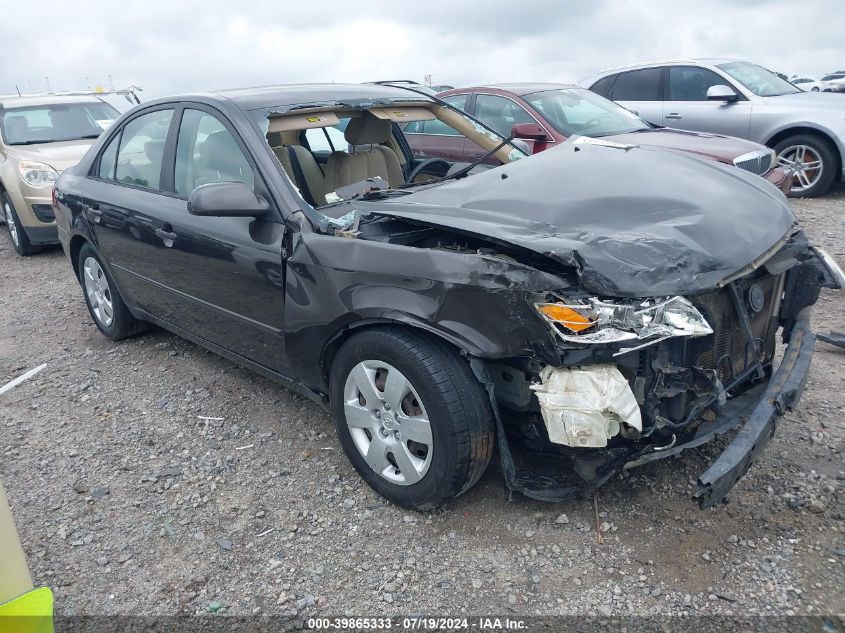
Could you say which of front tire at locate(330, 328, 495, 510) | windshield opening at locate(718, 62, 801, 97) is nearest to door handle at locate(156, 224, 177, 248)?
front tire at locate(330, 328, 495, 510)

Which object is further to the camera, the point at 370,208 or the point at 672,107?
the point at 672,107

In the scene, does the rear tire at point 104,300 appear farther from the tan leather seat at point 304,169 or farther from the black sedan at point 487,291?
the tan leather seat at point 304,169

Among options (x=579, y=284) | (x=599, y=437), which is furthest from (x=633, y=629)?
(x=579, y=284)

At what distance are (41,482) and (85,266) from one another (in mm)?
2050

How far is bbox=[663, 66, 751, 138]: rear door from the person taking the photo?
320 inches

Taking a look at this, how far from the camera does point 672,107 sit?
853 cm

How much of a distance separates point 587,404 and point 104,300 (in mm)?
3811

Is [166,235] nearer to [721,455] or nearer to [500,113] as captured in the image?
[721,455]

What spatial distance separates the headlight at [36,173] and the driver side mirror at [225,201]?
538 cm

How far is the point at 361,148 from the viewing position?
3.97m

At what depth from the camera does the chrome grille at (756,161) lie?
19.7 feet

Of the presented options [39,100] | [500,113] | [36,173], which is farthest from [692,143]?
[39,100]

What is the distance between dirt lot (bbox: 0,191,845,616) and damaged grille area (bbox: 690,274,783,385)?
0.53m

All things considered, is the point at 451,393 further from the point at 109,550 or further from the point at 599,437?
the point at 109,550
